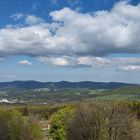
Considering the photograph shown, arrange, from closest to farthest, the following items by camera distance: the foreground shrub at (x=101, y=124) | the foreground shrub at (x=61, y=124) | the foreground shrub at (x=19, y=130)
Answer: the foreground shrub at (x=101, y=124) < the foreground shrub at (x=61, y=124) < the foreground shrub at (x=19, y=130)

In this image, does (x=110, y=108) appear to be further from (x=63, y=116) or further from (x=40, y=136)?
(x=40, y=136)

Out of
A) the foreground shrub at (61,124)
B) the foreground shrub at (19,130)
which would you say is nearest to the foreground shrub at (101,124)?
the foreground shrub at (61,124)

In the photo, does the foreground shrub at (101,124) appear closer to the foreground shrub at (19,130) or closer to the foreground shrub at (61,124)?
the foreground shrub at (61,124)

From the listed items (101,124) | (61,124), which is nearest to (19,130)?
(61,124)

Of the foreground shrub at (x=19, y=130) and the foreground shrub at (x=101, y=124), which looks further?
the foreground shrub at (x=19, y=130)

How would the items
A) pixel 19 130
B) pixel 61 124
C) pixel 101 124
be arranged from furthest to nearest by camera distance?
pixel 19 130 → pixel 61 124 → pixel 101 124

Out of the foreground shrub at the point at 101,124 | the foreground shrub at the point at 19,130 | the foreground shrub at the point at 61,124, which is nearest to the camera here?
the foreground shrub at the point at 101,124

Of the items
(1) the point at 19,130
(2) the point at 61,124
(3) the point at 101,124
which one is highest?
(3) the point at 101,124

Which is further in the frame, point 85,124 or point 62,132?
point 62,132

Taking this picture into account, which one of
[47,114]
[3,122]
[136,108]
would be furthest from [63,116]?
[47,114]

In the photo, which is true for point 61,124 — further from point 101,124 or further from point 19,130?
point 101,124

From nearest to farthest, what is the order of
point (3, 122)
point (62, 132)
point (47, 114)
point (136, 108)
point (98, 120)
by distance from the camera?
point (98, 120)
point (62, 132)
point (3, 122)
point (136, 108)
point (47, 114)
